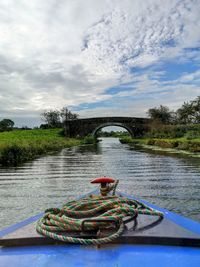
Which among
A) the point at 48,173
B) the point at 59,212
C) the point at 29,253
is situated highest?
the point at 59,212

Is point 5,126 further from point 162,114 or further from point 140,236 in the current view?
point 140,236

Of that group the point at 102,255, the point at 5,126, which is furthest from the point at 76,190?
the point at 5,126

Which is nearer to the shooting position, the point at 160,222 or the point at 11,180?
the point at 160,222

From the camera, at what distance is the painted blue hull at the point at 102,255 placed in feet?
6.59

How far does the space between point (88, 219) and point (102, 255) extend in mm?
336

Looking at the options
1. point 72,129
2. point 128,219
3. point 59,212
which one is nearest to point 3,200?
point 59,212

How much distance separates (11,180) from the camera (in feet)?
30.9

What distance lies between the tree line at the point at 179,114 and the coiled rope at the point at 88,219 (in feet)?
153

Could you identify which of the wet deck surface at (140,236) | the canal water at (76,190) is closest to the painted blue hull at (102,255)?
the wet deck surface at (140,236)

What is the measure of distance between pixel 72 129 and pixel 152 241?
5299 centimetres

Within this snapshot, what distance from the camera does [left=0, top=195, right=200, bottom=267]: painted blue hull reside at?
201cm

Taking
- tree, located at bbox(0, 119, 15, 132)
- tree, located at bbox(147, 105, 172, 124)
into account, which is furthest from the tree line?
tree, located at bbox(0, 119, 15, 132)

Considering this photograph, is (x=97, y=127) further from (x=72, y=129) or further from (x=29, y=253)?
(x=29, y=253)

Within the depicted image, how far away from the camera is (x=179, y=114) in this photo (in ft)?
170
